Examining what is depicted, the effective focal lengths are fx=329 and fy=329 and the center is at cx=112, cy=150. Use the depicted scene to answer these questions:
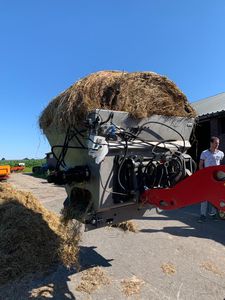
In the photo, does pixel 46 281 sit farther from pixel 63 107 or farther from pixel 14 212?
pixel 63 107

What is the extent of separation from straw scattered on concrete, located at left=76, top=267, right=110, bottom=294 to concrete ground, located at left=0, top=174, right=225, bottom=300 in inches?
1.9

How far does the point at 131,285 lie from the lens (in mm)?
3859

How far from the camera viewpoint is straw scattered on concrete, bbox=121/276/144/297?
369 centimetres

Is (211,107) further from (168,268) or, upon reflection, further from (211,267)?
(168,268)

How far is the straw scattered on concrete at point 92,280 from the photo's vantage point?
3766 mm

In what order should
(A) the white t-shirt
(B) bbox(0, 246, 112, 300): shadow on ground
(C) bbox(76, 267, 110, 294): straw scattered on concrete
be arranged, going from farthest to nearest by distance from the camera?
(A) the white t-shirt
(C) bbox(76, 267, 110, 294): straw scattered on concrete
(B) bbox(0, 246, 112, 300): shadow on ground

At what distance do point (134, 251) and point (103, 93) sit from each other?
99.6 inches

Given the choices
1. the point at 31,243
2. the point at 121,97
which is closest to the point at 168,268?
the point at 31,243

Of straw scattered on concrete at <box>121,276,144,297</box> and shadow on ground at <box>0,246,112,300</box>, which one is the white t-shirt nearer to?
shadow on ground at <box>0,246,112,300</box>

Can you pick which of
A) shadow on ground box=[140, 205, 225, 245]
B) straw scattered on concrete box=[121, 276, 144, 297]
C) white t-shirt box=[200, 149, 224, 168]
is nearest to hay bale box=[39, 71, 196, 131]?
straw scattered on concrete box=[121, 276, 144, 297]

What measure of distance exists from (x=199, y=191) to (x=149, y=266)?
229cm

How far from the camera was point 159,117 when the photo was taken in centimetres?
399

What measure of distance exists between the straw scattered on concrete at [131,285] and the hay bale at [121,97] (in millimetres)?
1970

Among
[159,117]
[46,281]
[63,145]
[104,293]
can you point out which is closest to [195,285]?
[104,293]
